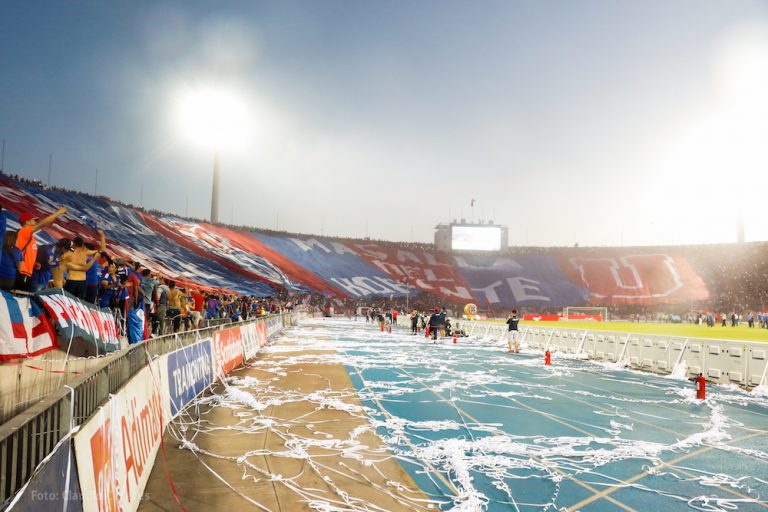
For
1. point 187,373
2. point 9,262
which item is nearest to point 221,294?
point 187,373

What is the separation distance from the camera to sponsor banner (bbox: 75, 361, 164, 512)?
3.49m

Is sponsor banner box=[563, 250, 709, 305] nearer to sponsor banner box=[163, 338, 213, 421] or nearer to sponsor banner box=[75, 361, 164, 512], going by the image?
sponsor banner box=[163, 338, 213, 421]

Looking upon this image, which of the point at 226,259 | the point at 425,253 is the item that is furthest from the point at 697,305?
the point at 226,259

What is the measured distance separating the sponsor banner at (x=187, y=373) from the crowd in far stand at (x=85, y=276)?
2.17m

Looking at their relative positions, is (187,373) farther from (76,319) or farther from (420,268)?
(420,268)

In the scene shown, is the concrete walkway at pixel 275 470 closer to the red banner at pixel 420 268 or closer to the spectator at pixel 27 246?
the spectator at pixel 27 246

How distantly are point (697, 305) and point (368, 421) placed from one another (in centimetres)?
8780

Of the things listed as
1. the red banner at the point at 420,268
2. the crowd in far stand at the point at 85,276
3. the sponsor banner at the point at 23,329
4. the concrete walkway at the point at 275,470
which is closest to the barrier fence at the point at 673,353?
the concrete walkway at the point at 275,470

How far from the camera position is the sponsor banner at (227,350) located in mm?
13930

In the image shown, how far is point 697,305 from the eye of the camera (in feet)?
266

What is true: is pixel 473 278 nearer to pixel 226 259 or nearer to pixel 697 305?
pixel 697 305

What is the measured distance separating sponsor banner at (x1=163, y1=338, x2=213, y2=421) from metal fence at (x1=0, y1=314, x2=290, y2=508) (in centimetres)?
388

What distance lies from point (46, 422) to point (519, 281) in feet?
305

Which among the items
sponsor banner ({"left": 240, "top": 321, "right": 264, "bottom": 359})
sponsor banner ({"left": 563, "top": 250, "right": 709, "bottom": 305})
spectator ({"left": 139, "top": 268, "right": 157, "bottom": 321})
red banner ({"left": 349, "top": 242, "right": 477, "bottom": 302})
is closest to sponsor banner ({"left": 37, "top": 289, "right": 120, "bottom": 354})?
spectator ({"left": 139, "top": 268, "right": 157, "bottom": 321})
